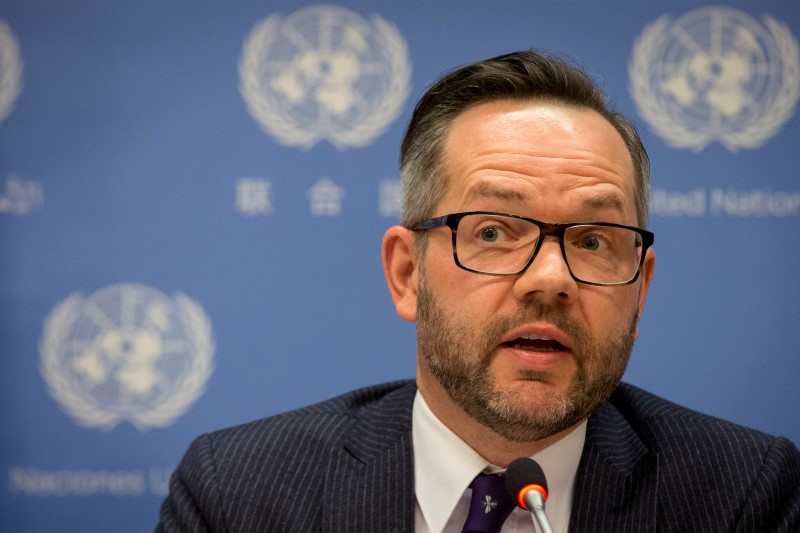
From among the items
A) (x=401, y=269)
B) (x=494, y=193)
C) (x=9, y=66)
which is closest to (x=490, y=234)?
(x=494, y=193)

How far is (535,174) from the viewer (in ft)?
5.73

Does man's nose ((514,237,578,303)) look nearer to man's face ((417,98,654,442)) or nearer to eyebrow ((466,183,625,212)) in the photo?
man's face ((417,98,654,442))

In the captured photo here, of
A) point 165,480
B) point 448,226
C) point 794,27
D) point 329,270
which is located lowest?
point 165,480

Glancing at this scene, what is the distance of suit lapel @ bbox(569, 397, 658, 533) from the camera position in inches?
71.4

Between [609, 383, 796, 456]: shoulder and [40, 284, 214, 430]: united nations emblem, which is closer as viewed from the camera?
[609, 383, 796, 456]: shoulder

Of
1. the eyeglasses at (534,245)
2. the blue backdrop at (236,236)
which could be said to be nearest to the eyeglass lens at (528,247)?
the eyeglasses at (534,245)

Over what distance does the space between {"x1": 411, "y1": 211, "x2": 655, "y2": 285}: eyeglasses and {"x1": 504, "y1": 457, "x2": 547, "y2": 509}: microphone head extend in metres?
0.40

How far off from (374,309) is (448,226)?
101 centimetres

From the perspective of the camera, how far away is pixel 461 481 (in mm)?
1829

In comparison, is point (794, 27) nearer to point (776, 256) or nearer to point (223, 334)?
point (776, 256)

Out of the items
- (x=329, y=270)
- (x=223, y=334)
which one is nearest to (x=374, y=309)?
(x=329, y=270)

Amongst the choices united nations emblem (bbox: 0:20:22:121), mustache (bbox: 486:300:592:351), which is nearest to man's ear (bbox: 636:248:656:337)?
mustache (bbox: 486:300:592:351)

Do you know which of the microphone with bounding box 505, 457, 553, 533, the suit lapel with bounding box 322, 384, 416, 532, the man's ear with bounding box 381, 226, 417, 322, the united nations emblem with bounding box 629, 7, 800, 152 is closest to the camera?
the microphone with bounding box 505, 457, 553, 533

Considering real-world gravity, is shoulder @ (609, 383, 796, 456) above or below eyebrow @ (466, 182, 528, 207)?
below
